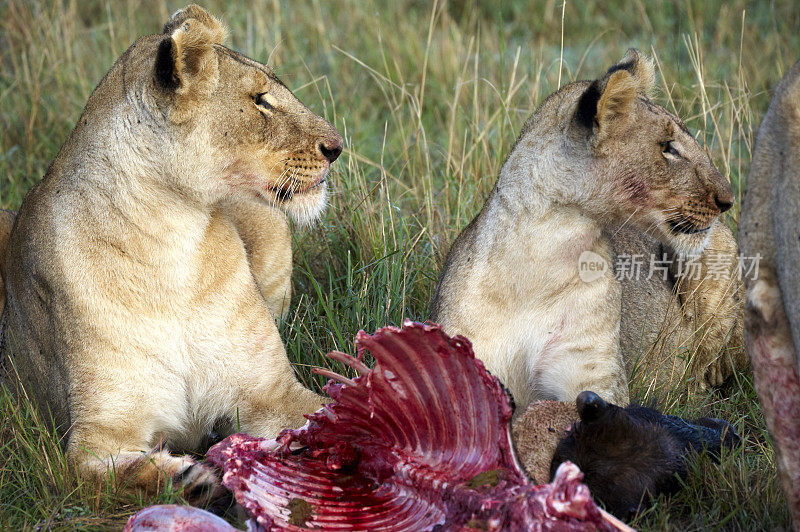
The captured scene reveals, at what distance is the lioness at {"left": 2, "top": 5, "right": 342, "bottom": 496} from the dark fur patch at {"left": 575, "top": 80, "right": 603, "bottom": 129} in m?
0.89

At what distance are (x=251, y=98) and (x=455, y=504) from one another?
5.67 ft

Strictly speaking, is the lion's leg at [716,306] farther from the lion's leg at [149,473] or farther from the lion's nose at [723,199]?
the lion's leg at [149,473]

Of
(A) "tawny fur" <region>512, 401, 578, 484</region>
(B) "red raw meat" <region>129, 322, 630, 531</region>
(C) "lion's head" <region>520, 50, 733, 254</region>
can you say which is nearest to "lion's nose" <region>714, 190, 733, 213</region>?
(C) "lion's head" <region>520, 50, 733, 254</region>

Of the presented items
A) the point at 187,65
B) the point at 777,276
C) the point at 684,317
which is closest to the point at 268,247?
the point at 187,65

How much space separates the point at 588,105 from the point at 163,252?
1567 millimetres

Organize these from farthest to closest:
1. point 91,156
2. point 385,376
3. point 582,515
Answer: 1. point 91,156
2. point 385,376
3. point 582,515

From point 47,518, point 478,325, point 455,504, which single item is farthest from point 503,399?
point 47,518

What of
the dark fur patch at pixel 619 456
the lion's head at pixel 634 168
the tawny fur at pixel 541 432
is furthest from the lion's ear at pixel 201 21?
the dark fur patch at pixel 619 456

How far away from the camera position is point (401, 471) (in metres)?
2.71

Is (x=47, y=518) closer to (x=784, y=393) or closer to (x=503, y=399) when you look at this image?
(x=503, y=399)

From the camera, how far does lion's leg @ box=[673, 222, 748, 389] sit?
4.54 m

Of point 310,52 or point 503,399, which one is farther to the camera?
point 310,52

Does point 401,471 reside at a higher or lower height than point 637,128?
lower

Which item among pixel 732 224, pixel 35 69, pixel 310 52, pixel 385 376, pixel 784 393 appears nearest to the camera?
pixel 784 393
